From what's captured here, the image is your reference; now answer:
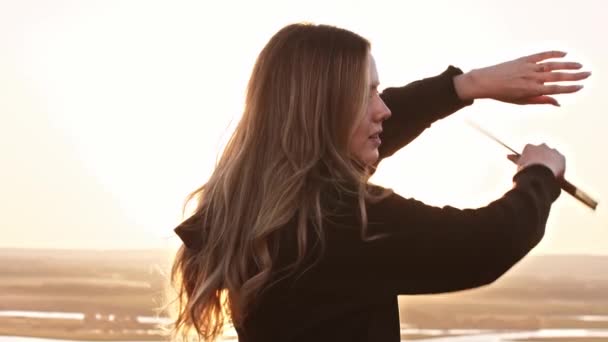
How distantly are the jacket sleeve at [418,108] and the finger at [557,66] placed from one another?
0.28 metres

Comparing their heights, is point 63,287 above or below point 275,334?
below

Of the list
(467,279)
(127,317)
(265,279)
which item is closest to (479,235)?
(467,279)

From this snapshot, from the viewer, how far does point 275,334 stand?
74.6 inches

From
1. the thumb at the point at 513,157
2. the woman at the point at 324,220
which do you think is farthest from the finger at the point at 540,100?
the woman at the point at 324,220

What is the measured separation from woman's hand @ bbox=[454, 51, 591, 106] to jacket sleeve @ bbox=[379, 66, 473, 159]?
0.13 meters

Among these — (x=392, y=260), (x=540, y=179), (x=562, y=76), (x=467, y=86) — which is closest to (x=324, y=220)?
(x=392, y=260)

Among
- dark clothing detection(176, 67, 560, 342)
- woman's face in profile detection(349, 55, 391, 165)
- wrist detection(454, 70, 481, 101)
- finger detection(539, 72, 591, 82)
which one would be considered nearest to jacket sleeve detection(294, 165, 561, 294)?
dark clothing detection(176, 67, 560, 342)

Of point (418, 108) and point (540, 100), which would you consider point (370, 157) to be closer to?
point (540, 100)

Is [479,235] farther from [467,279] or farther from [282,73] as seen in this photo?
[282,73]

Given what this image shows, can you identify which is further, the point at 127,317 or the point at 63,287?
the point at 63,287

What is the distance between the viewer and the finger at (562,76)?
224cm

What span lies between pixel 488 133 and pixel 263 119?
439 millimetres

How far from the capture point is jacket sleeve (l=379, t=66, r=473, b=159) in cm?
257

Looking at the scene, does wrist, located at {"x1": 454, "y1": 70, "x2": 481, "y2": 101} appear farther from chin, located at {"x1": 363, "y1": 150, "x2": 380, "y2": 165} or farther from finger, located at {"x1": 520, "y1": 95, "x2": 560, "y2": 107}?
chin, located at {"x1": 363, "y1": 150, "x2": 380, "y2": 165}
